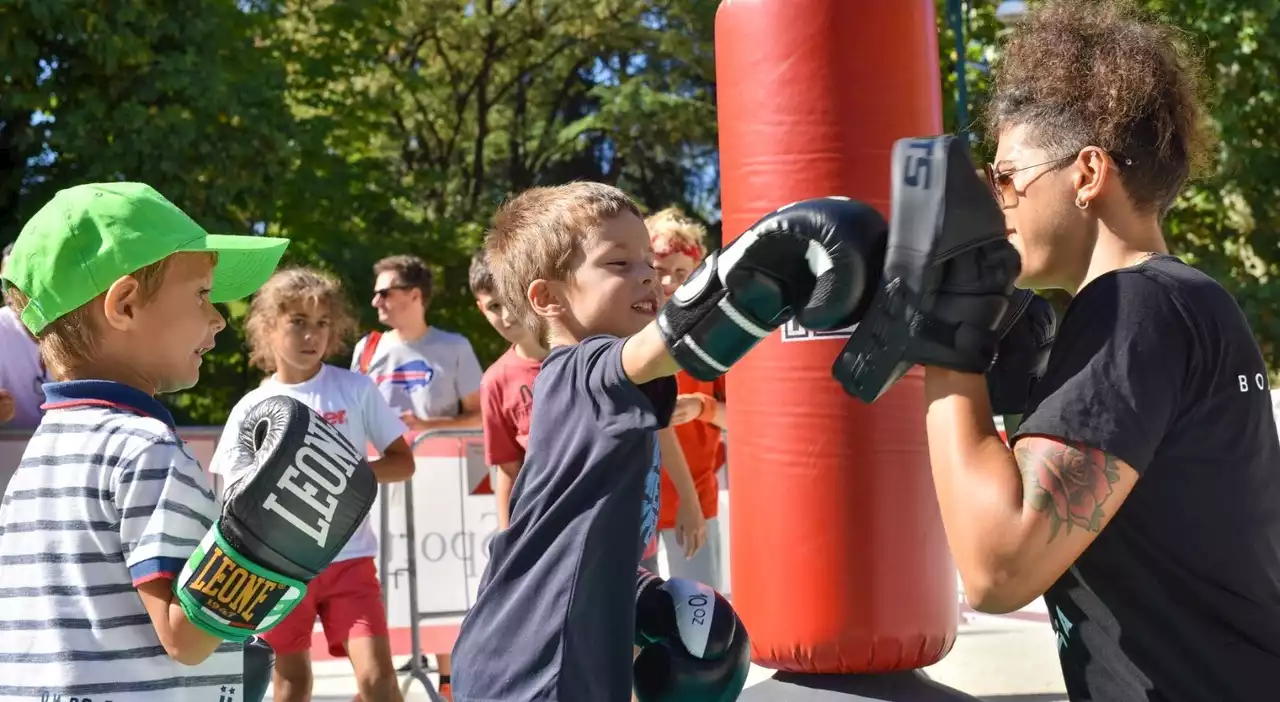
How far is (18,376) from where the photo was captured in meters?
6.39

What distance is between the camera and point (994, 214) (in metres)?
1.79

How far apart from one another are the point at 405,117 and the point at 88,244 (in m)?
22.3

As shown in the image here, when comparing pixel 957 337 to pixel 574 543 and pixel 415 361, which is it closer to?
pixel 574 543

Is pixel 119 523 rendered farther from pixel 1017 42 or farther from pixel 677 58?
pixel 677 58

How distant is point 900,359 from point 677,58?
68.7ft

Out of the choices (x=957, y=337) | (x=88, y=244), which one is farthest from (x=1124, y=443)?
(x=88, y=244)

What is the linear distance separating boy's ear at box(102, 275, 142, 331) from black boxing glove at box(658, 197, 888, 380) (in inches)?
37.8

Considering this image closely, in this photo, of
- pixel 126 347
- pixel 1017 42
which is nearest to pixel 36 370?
pixel 126 347

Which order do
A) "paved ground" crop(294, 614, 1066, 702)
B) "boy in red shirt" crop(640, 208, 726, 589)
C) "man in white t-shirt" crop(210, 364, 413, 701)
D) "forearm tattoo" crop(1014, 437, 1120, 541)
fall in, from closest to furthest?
"forearm tattoo" crop(1014, 437, 1120, 541), "man in white t-shirt" crop(210, 364, 413, 701), "boy in red shirt" crop(640, 208, 726, 589), "paved ground" crop(294, 614, 1066, 702)

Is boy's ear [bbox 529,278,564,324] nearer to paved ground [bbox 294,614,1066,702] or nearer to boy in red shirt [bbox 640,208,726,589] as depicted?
boy in red shirt [bbox 640,208,726,589]

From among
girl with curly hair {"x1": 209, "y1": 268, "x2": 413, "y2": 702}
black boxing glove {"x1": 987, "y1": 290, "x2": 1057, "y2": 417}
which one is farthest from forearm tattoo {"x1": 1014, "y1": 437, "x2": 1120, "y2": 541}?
girl with curly hair {"x1": 209, "y1": 268, "x2": 413, "y2": 702}

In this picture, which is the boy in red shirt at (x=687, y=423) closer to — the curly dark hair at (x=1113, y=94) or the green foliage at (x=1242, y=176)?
the curly dark hair at (x=1113, y=94)

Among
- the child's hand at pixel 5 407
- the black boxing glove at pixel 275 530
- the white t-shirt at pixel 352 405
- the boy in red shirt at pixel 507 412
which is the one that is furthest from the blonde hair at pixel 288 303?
the black boxing glove at pixel 275 530

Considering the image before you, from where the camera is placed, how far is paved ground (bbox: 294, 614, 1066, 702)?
6.00 meters
